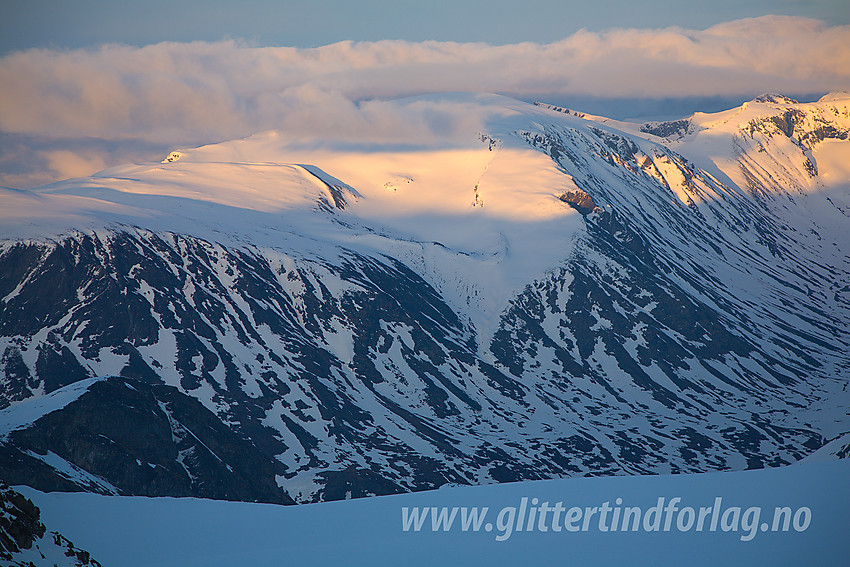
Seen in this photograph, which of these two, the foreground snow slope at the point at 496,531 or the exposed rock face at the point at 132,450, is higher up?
the foreground snow slope at the point at 496,531

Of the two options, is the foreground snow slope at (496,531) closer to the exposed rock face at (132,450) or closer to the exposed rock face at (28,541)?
the exposed rock face at (28,541)

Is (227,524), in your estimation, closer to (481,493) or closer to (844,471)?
(481,493)

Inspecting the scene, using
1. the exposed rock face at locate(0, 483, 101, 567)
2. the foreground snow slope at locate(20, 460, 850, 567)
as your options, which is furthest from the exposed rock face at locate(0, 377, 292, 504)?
the exposed rock face at locate(0, 483, 101, 567)

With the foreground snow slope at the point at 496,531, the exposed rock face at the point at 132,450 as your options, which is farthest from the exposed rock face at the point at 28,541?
the exposed rock face at the point at 132,450

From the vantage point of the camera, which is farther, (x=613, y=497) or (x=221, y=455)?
(x=221, y=455)

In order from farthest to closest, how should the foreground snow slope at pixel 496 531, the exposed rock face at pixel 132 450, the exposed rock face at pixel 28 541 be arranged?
the exposed rock face at pixel 132 450 → the exposed rock face at pixel 28 541 → the foreground snow slope at pixel 496 531

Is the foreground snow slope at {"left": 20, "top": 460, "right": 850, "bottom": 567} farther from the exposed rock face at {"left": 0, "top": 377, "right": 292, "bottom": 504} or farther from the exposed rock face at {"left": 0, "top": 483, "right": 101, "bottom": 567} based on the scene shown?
the exposed rock face at {"left": 0, "top": 377, "right": 292, "bottom": 504}

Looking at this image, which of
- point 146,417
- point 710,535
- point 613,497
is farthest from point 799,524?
point 146,417

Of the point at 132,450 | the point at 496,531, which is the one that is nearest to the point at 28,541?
the point at 496,531

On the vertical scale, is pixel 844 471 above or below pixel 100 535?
above

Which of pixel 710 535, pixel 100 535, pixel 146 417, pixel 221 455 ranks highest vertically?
pixel 710 535

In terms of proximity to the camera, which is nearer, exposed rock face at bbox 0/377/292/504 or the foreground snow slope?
the foreground snow slope
